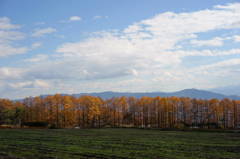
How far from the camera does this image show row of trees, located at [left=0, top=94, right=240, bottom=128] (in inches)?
4058

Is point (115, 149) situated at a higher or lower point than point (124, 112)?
higher

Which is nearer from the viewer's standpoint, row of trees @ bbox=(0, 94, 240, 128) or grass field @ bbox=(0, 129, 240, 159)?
grass field @ bbox=(0, 129, 240, 159)

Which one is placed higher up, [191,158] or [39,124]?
[191,158]

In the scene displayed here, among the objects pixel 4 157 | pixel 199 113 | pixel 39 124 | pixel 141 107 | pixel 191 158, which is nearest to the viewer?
pixel 4 157

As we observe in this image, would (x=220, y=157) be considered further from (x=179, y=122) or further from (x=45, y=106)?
(x=45, y=106)

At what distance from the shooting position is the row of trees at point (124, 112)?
103062 millimetres

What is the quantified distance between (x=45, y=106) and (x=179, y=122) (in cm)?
6115

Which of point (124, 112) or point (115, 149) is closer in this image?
point (115, 149)

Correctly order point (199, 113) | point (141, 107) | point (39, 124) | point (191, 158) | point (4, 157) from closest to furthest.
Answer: point (4, 157) → point (191, 158) → point (39, 124) → point (199, 113) → point (141, 107)

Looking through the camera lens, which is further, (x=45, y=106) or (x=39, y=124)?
(x=45, y=106)

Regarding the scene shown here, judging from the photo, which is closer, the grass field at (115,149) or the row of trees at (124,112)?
the grass field at (115,149)

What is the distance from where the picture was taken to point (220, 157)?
2531 centimetres

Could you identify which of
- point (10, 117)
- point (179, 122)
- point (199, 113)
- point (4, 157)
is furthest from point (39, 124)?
point (4, 157)

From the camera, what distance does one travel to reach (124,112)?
117 meters
